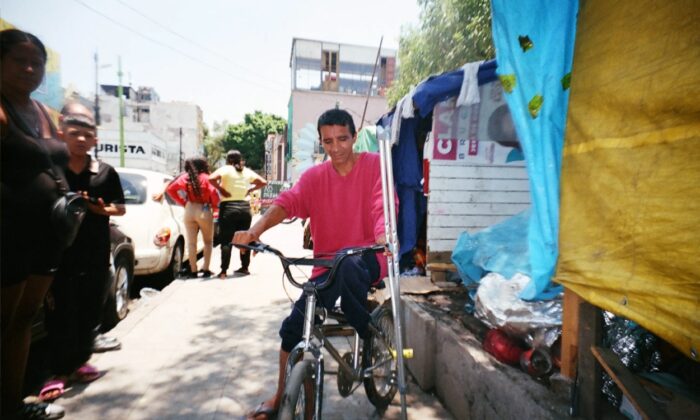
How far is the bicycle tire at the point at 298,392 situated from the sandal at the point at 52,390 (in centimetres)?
224

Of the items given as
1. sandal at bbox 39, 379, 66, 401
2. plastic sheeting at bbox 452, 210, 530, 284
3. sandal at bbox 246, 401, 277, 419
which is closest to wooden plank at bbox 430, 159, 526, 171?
plastic sheeting at bbox 452, 210, 530, 284

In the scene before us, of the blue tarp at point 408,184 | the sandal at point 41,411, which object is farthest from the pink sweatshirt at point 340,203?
the blue tarp at point 408,184

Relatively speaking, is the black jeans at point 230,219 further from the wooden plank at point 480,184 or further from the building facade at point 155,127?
the building facade at point 155,127

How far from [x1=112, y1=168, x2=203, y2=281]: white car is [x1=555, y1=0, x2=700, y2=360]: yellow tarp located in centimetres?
503

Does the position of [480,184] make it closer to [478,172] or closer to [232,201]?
[478,172]

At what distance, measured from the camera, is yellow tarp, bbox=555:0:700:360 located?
139 centimetres

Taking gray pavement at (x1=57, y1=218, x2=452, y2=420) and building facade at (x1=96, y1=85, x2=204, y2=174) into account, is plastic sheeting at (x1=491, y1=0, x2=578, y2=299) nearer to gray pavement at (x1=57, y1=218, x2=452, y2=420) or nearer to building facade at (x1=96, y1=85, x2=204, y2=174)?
gray pavement at (x1=57, y1=218, x2=452, y2=420)

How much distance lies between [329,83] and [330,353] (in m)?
28.2

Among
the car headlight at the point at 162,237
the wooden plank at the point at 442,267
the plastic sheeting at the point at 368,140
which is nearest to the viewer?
the wooden plank at the point at 442,267

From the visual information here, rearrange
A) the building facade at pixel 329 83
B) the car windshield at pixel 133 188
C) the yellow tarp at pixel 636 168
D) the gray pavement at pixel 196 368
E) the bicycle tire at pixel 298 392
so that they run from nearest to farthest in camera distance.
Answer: the yellow tarp at pixel 636 168 < the bicycle tire at pixel 298 392 < the gray pavement at pixel 196 368 < the car windshield at pixel 133 188 < the building facade at pixel 329 83

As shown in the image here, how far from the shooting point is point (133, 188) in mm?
5332

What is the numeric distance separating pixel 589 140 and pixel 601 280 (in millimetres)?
695

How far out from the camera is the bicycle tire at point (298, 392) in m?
1.71

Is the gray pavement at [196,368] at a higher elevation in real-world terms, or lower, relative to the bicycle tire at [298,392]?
lower
